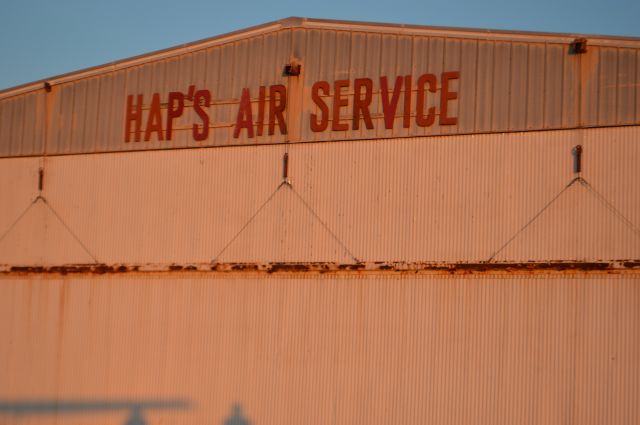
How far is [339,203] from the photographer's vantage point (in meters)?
→ 25.1

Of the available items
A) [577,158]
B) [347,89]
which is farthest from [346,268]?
[577,158]

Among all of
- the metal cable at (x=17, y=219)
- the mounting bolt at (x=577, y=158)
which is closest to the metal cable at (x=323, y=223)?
the mounting bolt at (x=577, y=158)

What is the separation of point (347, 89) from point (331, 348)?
6.97 m

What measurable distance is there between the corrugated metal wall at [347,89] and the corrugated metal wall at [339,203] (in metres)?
0.45

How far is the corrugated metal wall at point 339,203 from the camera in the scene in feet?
74.1

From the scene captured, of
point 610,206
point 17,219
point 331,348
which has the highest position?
point 610,206

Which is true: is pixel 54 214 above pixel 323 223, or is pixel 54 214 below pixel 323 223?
above

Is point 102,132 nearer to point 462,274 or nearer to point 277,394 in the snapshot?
point 277,394

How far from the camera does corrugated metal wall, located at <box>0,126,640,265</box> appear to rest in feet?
74.1

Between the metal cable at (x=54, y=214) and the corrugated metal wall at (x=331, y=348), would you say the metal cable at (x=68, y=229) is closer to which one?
the metal cable at (x=54, y=214)

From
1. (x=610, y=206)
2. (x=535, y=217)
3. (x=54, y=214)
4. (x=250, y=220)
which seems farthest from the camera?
(x=54, y=214)

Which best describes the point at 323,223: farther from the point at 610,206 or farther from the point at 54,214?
the point at 54,214

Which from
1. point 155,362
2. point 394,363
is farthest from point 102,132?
point 394,363

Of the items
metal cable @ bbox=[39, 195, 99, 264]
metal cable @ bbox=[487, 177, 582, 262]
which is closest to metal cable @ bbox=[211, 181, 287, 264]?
metal cable @ bbox=[39, 195, 99, 264]
